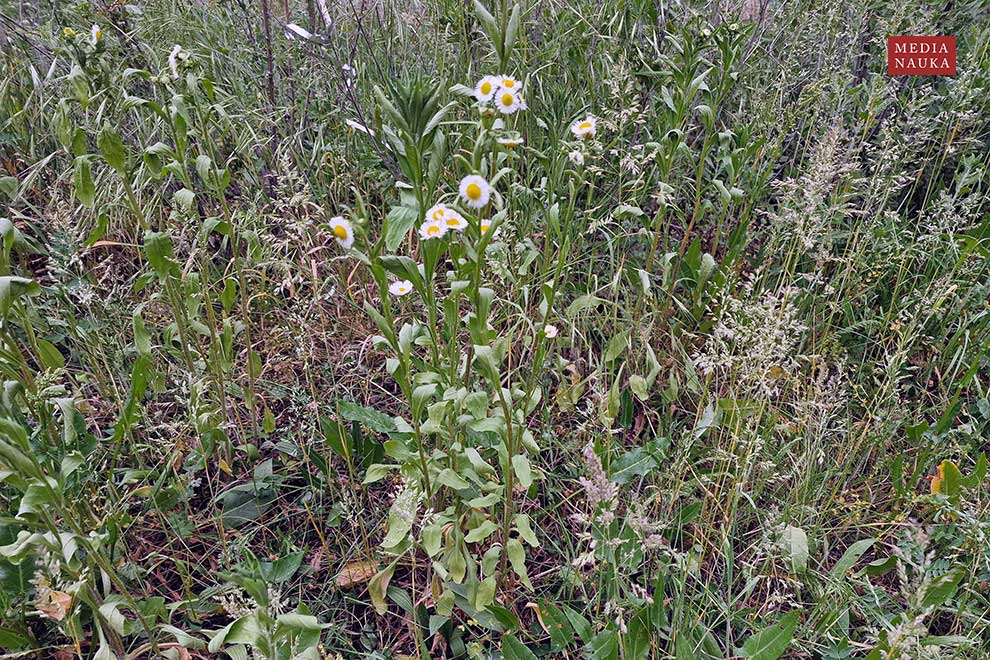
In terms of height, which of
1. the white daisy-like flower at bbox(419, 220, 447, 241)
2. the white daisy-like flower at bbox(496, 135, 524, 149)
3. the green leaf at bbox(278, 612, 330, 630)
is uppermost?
the white daisy-like flower at bbox(496, 135, 524, 149)

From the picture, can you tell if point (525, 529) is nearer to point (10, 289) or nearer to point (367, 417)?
point (367, 417)

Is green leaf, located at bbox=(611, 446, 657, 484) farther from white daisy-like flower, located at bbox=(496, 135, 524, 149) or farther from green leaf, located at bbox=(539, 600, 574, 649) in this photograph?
white daisy-like flower, located at bbox=(496, 135, 524, 149)

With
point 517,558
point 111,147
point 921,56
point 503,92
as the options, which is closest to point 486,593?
point 517,558

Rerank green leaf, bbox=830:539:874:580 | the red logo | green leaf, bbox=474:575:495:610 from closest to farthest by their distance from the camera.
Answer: green leaf, bbox=474:575:495:610
green leaf, bbox=830:539:874:580
the red logo

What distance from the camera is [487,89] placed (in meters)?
1.48

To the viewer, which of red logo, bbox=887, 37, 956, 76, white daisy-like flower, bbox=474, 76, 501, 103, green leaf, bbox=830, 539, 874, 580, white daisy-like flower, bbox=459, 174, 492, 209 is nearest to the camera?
white daisy-like flower, bbox=459, 174, 492, 209

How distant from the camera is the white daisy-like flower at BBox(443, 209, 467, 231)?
4.31 ft

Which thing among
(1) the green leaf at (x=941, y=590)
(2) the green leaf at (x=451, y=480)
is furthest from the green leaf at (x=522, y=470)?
(1) the green leaf at (x=941, y=590)

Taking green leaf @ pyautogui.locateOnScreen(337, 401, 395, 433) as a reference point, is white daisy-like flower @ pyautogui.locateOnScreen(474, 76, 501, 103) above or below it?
above

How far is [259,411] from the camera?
2.04 meters

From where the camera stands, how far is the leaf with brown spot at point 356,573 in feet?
5.38

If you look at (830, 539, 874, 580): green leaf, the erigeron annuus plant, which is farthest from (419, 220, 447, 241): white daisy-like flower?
(830, 539, 874, 580): green leaf

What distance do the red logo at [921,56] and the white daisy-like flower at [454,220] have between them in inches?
76.9

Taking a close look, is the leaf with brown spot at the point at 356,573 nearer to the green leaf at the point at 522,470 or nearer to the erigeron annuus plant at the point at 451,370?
the erigeron annuus plant at the point at 451,370
